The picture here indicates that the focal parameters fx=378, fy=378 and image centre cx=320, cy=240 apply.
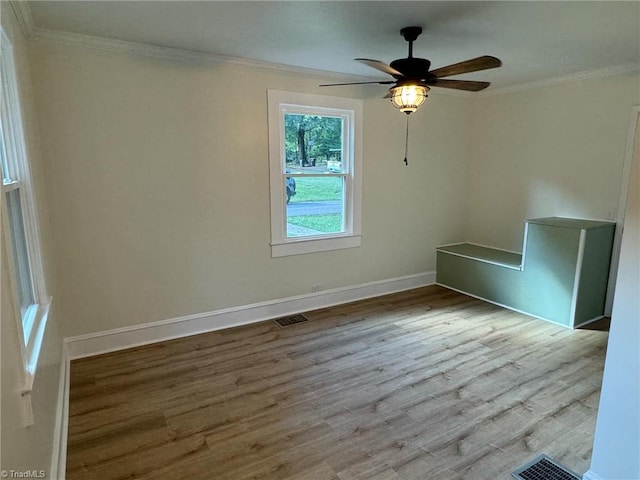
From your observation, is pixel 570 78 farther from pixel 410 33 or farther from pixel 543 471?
pixel 543 471

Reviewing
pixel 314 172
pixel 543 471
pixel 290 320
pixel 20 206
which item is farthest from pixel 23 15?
pixel 543 471

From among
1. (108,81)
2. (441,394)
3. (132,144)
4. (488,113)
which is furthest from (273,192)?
(488,113)

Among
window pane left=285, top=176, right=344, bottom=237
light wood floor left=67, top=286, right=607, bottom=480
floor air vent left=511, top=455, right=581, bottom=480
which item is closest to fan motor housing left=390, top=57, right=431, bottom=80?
window pane left=285, top=176, right=344, bottom=237

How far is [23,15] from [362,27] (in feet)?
7.22

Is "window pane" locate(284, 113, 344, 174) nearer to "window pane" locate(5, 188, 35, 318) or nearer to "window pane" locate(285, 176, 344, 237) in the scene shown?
"window pane" locate(285, 176, 344, 237)

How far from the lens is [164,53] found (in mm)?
3188

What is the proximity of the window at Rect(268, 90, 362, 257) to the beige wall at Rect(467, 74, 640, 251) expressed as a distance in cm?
196

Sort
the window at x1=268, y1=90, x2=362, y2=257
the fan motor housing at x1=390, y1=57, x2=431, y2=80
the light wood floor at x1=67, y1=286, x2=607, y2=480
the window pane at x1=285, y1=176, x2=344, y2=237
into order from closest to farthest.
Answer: the light wood floor at x1=67, y1=286, x2=607, y2=480, the fan motor housing at x1=390, y1=57, x2=431, y2=80, the window at x1=268, y1=90, x2=362, y2=257, the window pane at x1=285, y1=176, x2=344, y2=237

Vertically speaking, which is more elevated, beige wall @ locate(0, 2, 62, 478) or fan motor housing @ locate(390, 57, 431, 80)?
fan motor housing @ locate(390, 57, 431, 80)

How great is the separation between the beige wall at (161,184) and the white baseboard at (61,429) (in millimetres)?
531

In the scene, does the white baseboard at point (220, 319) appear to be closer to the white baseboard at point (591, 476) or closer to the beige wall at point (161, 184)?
the beige wall at point (161, 184)

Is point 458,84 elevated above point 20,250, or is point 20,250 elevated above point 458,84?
point 458,84

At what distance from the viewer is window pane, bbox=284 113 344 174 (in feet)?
13.1

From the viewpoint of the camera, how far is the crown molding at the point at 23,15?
221 cm
